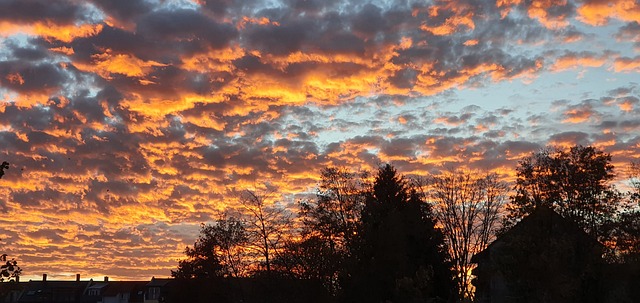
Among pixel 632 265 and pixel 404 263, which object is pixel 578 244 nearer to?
pixel 632 265

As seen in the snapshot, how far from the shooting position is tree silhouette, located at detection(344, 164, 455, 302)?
55.2m

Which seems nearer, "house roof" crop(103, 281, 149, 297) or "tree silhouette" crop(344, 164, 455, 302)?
"tree silhouette" crop(344, 164, 455, 302)

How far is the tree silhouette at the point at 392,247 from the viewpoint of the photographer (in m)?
55.2

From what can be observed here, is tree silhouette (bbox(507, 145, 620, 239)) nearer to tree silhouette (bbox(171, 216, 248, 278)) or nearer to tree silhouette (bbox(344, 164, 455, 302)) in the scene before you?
tree silhouette (bbox(344, 164, 455, 302))

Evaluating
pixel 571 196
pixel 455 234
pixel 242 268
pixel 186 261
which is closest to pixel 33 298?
pixel 186 261

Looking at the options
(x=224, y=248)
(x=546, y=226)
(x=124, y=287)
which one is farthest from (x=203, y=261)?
(x=124, y=287)

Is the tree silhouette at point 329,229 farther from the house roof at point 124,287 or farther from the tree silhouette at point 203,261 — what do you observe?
the house roof at point 124,287

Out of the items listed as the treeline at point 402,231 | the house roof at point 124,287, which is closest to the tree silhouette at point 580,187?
the treeline at point 402,231

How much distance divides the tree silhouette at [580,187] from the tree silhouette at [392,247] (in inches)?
402

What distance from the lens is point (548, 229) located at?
139 feet

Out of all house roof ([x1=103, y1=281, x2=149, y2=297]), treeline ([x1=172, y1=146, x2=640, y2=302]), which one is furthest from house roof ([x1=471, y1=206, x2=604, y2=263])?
house roof ([x1=103, y1=281, x2=149, y2=297])

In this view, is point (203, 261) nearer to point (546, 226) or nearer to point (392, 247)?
point (392, 247)

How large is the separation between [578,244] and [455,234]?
2303cm

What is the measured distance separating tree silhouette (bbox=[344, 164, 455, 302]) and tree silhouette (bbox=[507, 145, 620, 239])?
10208 millimetres
